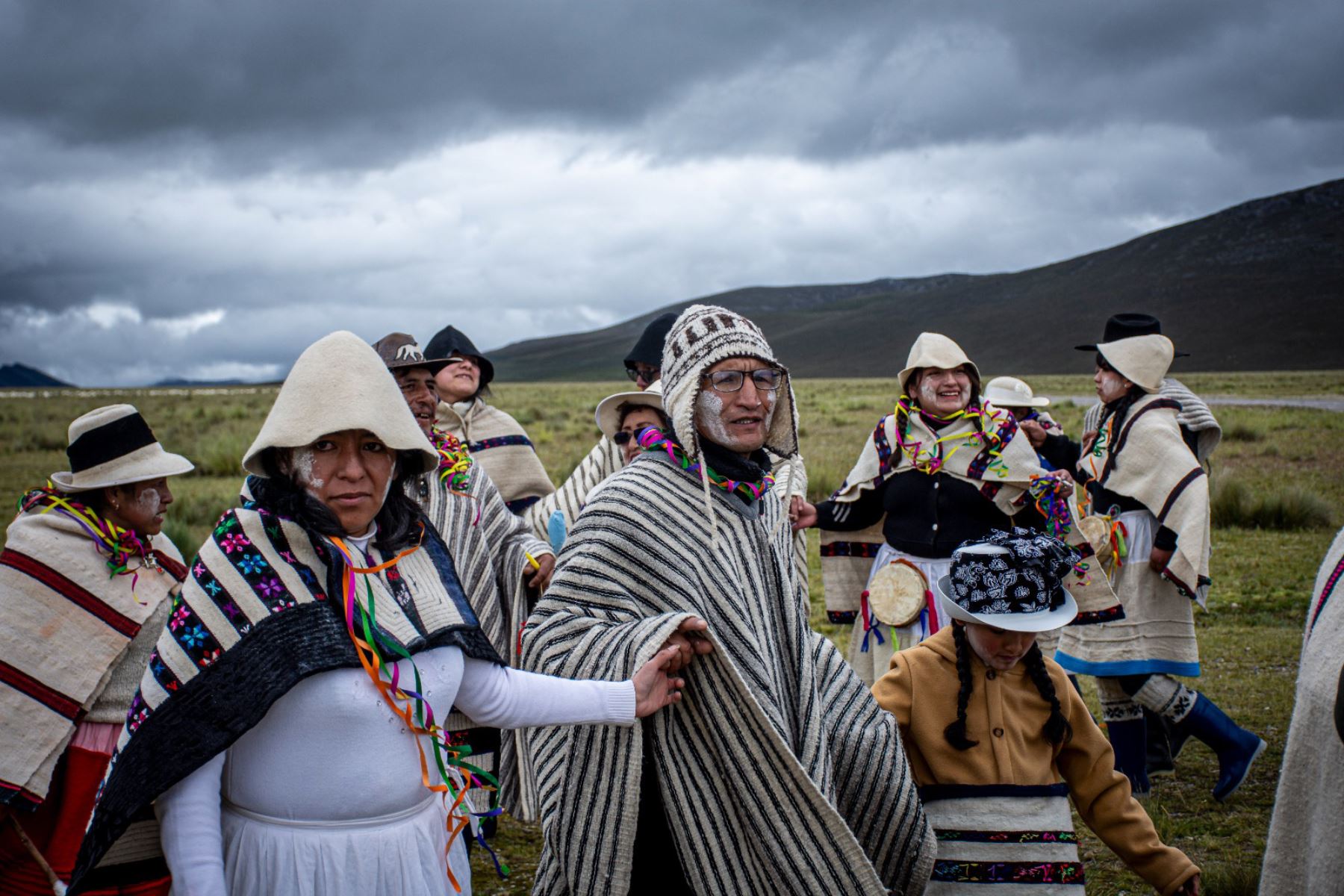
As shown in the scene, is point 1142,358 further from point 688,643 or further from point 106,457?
point 106,457

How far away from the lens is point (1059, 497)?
508 centimetres

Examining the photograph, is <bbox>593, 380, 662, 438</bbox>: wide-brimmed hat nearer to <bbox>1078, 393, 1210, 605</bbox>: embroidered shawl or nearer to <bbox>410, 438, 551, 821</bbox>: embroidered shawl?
<bbox>410, 438, 551, 821</bbox>: embroidered shawl

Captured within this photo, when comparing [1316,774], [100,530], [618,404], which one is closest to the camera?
[1316,774]

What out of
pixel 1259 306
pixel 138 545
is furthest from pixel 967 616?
pixel 1259 306

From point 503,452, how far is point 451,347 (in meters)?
0.69

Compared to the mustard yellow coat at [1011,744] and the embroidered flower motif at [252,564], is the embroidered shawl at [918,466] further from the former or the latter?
the embroidered flower motif at [252,564]

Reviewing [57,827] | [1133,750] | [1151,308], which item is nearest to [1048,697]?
[1133,750]

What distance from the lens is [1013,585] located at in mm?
2998

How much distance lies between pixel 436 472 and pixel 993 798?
266 centimetres

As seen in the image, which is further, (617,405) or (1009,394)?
(1009,394)

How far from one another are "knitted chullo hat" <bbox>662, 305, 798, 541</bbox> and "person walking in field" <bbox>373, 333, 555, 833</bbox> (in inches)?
60.6

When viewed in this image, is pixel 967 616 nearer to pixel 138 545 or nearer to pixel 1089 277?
pixel 138 545

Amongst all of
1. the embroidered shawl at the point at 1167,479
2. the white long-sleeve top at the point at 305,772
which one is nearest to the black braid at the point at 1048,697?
the white long-sleeve top at the point at 305,772

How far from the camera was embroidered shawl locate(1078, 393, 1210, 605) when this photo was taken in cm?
554
